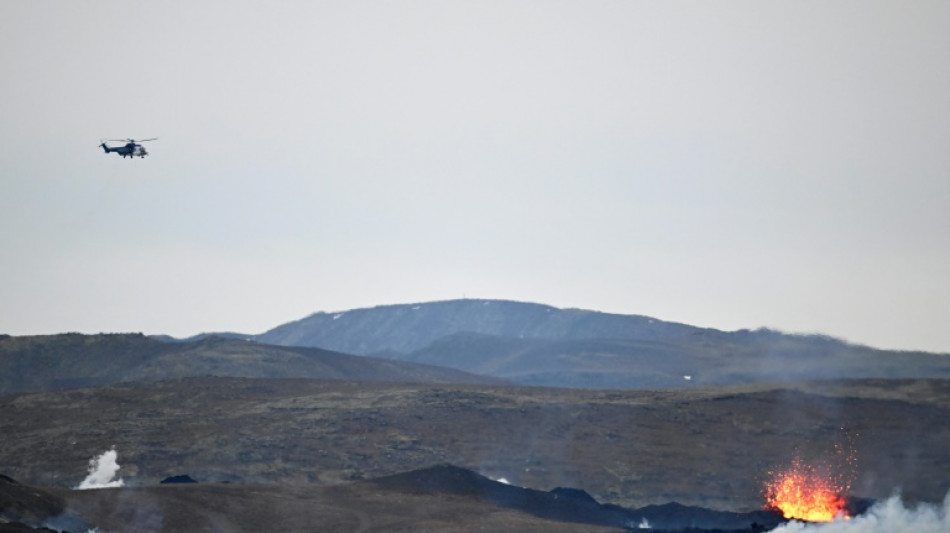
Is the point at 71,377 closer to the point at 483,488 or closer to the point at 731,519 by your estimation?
the point at 483,488

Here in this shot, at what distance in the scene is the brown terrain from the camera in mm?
98250

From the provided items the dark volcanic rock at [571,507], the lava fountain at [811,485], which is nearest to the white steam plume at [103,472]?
the dark volcanic rock at [571,507]

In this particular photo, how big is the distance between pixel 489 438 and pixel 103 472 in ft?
105

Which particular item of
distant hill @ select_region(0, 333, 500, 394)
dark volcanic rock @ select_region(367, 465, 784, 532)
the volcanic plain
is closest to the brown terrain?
the volcanic plain

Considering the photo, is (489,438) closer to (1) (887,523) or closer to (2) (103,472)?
(2) (103,472)

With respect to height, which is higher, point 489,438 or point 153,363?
point 153,363

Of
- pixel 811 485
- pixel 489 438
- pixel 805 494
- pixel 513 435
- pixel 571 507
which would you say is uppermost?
pixel 513 435

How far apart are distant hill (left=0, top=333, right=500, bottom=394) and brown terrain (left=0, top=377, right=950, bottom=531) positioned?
33.4 meters

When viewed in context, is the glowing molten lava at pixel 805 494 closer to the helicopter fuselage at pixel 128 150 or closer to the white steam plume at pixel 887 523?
the white steam plume at pixel 887 523

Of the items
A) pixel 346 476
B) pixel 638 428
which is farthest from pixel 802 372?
pixel 346 476

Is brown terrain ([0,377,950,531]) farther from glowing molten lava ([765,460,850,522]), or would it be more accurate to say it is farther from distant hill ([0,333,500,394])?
distant hill ([0,333,500,394])

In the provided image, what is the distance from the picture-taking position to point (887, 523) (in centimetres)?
6962

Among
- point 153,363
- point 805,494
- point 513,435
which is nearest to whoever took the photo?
point 805,494

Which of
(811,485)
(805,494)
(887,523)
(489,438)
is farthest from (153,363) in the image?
(887,523)
